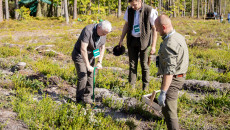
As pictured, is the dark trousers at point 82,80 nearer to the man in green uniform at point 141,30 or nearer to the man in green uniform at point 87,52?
the man in green uniform at point 87,52

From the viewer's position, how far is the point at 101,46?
3.94 metres

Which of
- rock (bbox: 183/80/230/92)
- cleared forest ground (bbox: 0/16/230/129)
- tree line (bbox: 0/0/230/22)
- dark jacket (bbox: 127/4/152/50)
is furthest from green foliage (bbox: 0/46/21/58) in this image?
tree line (bbox: 0/0/230/22)

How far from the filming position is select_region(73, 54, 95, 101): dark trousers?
3717 mm

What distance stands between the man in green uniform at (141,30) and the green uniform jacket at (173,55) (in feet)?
5.08

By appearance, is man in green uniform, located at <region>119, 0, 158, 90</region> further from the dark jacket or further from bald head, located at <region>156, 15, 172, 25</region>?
bald head, located at <region>156, 15, 172, 25</region>

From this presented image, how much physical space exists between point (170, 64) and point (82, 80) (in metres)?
1.86

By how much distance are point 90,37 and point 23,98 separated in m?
1.65

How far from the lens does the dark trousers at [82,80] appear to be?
3.72 meters

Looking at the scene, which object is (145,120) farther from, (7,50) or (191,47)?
(191,47)

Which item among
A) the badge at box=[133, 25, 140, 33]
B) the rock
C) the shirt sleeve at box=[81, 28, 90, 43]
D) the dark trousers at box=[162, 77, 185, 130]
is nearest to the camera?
the dark trousers at box=[162, 77, 185, 130]

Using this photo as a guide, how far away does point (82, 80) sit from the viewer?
12.3ft

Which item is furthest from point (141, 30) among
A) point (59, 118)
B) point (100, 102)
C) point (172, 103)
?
point (59, 118)

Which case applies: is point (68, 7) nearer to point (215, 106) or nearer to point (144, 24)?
point (144, 24)

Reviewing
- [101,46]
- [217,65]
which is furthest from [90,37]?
[217,65]
